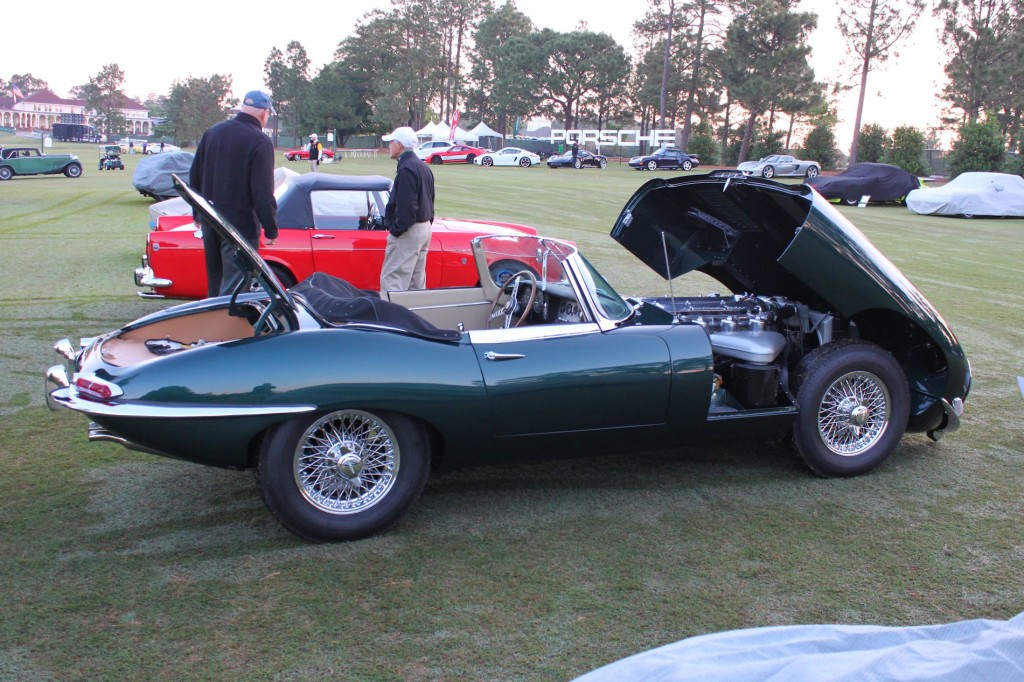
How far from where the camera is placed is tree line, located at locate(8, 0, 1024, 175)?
5197 cm

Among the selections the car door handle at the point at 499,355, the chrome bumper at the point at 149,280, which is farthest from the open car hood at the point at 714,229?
the chrome bumper at the point at 149,280

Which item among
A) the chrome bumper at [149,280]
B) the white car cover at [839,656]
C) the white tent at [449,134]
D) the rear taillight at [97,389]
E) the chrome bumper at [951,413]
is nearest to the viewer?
the white car cover at [839,656]

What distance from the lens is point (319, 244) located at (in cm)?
781

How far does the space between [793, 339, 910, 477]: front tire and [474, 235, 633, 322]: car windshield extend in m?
1.04

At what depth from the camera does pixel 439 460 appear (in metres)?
3.89

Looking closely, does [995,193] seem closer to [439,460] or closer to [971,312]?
[971,312]

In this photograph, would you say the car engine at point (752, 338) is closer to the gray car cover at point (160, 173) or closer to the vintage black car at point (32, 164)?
the gray car cover at point (160, 173)

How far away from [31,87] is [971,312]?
8934 inches

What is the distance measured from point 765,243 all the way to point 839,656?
3476 mm

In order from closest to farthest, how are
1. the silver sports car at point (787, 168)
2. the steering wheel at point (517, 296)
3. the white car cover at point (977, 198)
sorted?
the steering wheel at point (517, 296) → the white car cover at point (977, 198) → the silver sports car at point (787, 168)

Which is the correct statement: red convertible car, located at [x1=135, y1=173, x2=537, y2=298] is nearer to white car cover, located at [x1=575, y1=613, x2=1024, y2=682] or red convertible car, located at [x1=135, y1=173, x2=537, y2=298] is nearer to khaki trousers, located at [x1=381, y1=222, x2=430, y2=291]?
khaki trousers, located at [x1=381, y1=222, x2=430, y2=291]

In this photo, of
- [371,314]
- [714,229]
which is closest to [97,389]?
[371,314]

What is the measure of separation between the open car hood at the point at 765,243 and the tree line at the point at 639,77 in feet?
131

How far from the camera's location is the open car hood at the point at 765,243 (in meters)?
4.32
